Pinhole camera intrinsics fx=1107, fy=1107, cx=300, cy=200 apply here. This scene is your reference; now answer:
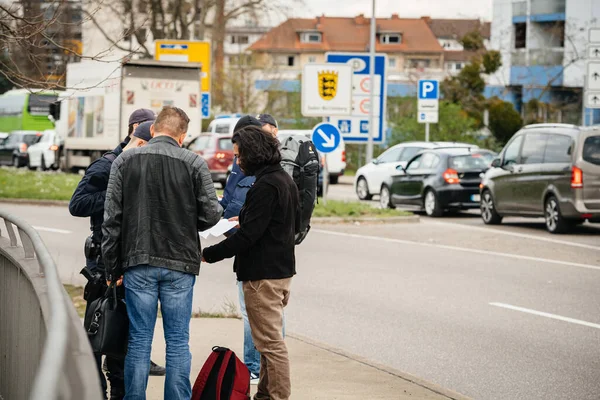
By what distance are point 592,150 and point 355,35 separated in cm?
11431

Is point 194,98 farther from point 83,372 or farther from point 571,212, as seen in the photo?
point 83,372

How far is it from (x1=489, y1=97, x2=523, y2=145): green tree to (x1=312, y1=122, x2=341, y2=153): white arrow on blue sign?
72.8 feet

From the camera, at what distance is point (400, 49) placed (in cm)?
12988

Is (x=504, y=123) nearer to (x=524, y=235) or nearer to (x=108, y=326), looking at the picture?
(x=524, y=235)

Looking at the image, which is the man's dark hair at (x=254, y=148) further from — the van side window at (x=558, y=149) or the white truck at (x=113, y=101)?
the white truck at (x=113, y=101)

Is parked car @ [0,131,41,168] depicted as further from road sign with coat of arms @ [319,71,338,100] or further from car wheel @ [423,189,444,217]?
car wheel @ [423,189,444,217]

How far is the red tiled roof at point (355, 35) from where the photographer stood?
126 metres

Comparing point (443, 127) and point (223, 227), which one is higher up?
point (443, 127)

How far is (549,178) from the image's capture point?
1947 cm

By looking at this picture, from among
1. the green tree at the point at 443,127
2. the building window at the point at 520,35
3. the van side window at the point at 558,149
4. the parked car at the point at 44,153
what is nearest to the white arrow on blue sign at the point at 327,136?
the van side window at the point at 558,149

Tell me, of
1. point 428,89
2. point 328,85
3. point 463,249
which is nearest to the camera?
point 463,249

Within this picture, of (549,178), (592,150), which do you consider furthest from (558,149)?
(592,150)

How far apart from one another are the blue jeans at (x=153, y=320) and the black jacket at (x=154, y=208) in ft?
0.28

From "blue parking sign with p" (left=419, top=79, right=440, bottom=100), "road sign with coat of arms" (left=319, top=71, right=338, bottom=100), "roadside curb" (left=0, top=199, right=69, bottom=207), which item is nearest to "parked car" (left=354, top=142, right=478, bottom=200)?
"blue parking sign with p" (left=419, top=79, right=440, bottom=100)
